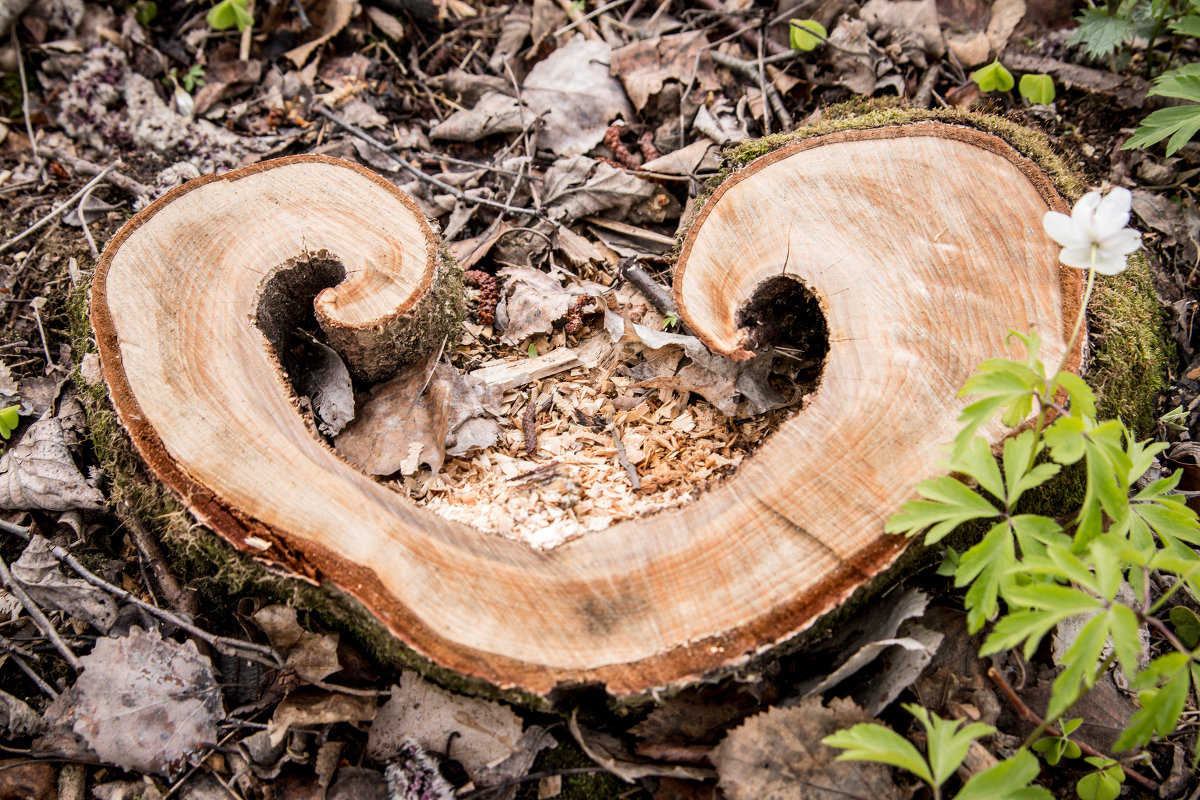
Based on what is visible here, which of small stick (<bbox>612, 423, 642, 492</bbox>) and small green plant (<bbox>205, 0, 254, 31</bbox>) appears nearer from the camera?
small stick (<bbox>612, 423, 642, 492</bbox>)

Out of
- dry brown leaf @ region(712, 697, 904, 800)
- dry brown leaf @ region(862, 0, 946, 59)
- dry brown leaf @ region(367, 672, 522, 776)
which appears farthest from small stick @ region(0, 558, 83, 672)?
dry brown leaf @ region(862, 0, 946, 59)

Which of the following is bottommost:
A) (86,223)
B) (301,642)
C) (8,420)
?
(301,642)

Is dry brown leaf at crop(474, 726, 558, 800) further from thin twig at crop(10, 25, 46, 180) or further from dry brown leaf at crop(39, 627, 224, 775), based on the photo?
thin twig at crop(10, 25, 46, 180)

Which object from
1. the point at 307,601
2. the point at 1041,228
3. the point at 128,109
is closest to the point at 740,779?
the point at 307,601

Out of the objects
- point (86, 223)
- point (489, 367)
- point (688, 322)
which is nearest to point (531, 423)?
point (489, 367)

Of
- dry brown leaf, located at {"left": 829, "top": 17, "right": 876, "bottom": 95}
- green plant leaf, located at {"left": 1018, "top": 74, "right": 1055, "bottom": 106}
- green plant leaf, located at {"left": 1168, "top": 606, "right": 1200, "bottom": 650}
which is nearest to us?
green plant leaf, located at {"left": 1168, "top": 606, "right": 1200, "bottom": 650}

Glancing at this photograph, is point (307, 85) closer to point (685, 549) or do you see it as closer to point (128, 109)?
point (128, 109)

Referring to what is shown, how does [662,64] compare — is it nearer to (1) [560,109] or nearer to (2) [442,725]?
(1) [560,109]
